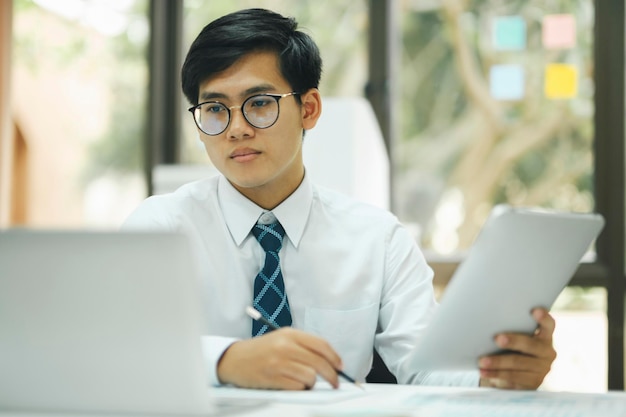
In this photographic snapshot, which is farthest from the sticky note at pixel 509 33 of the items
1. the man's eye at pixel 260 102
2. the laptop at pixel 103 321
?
the laptop at pixel 103 321

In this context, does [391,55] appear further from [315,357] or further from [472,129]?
[315,357]

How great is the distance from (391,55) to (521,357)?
2.65 m

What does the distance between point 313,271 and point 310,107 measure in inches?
16.4

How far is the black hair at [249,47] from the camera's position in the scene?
1.99 metres

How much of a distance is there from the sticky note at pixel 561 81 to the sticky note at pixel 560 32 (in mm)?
88

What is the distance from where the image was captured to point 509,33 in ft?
12.6

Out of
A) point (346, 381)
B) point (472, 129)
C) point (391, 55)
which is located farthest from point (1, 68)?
point (346, 381)

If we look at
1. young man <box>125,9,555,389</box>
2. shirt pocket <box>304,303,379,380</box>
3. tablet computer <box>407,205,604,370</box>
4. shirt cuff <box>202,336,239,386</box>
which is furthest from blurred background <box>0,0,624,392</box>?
tablet computer <box>407,205,604,370</box>

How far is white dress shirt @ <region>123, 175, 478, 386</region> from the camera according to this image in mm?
1947

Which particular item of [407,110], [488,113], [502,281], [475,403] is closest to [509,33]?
[488,113]

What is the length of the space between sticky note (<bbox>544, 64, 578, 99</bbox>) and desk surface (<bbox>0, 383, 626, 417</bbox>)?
8.23 feet

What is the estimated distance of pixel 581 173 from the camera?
3.77 metres

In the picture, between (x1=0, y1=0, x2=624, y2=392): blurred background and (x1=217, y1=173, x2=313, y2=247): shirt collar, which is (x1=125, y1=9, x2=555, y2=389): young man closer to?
(x1=217, y1=173, x2=313, y2=247): shirt collar

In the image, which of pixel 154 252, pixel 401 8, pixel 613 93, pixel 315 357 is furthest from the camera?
pixel 401 8
